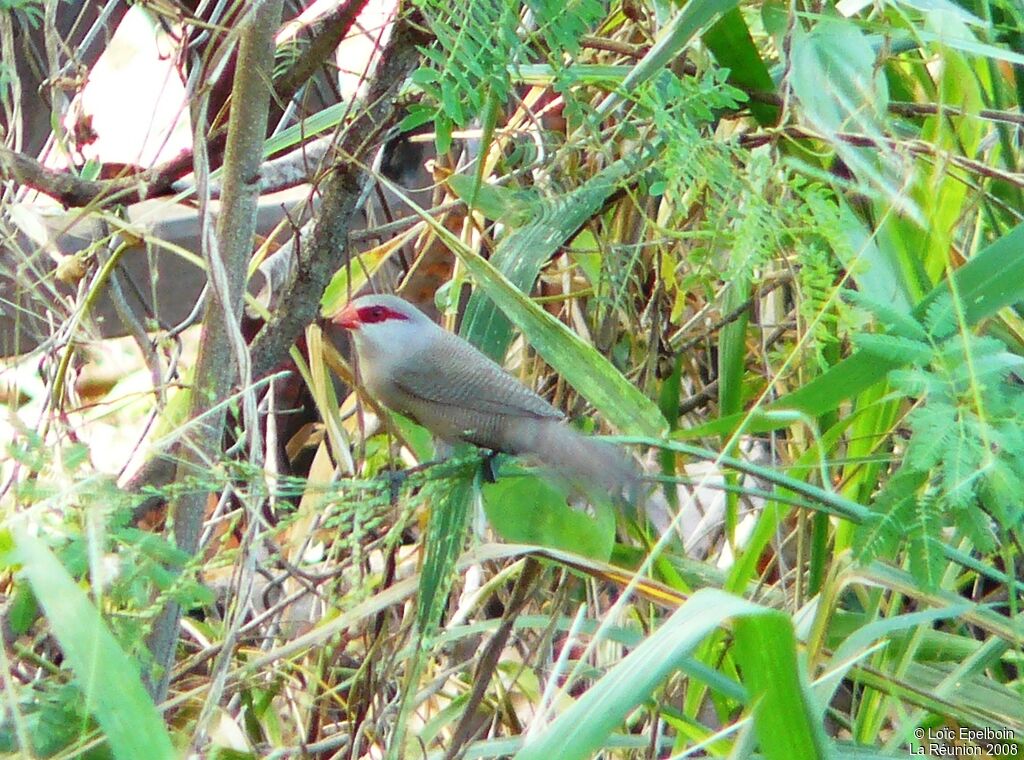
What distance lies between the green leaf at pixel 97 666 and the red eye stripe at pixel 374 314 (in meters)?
1.18

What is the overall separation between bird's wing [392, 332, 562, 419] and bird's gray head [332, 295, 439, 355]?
4 centimetres

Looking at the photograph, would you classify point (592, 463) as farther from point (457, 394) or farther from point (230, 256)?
point (230, 256)

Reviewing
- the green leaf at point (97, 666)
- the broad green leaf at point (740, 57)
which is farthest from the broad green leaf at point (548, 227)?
the green leaf at point (97, 666)

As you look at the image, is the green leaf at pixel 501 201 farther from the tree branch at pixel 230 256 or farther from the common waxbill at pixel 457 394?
the tree branch at pixel 230 256

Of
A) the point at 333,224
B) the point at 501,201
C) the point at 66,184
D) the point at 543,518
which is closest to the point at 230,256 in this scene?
the point at 333,224

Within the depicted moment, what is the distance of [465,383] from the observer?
6.70 feet

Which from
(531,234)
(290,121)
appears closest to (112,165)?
(290,121)

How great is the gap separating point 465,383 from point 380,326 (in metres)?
0.25

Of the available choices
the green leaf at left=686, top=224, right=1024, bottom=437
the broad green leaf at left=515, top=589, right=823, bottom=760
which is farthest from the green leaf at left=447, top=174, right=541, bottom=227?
the broad green leaf at left=515, top=589, right=823, bottom=760

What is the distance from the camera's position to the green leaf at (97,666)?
3.05 feet

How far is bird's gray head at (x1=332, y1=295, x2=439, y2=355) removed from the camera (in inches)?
84.2

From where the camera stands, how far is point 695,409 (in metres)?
2.30

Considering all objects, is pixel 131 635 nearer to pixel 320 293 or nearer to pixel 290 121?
pixel 320 293

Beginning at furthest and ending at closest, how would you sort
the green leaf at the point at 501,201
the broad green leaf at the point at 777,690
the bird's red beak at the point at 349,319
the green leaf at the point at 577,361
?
1. the bird's red beak at the point at 349,319
2. the green leaf at the point at 501,201
3. the green leaf at the point at 577,361
4. the broad green leaf at the point at 777,690
